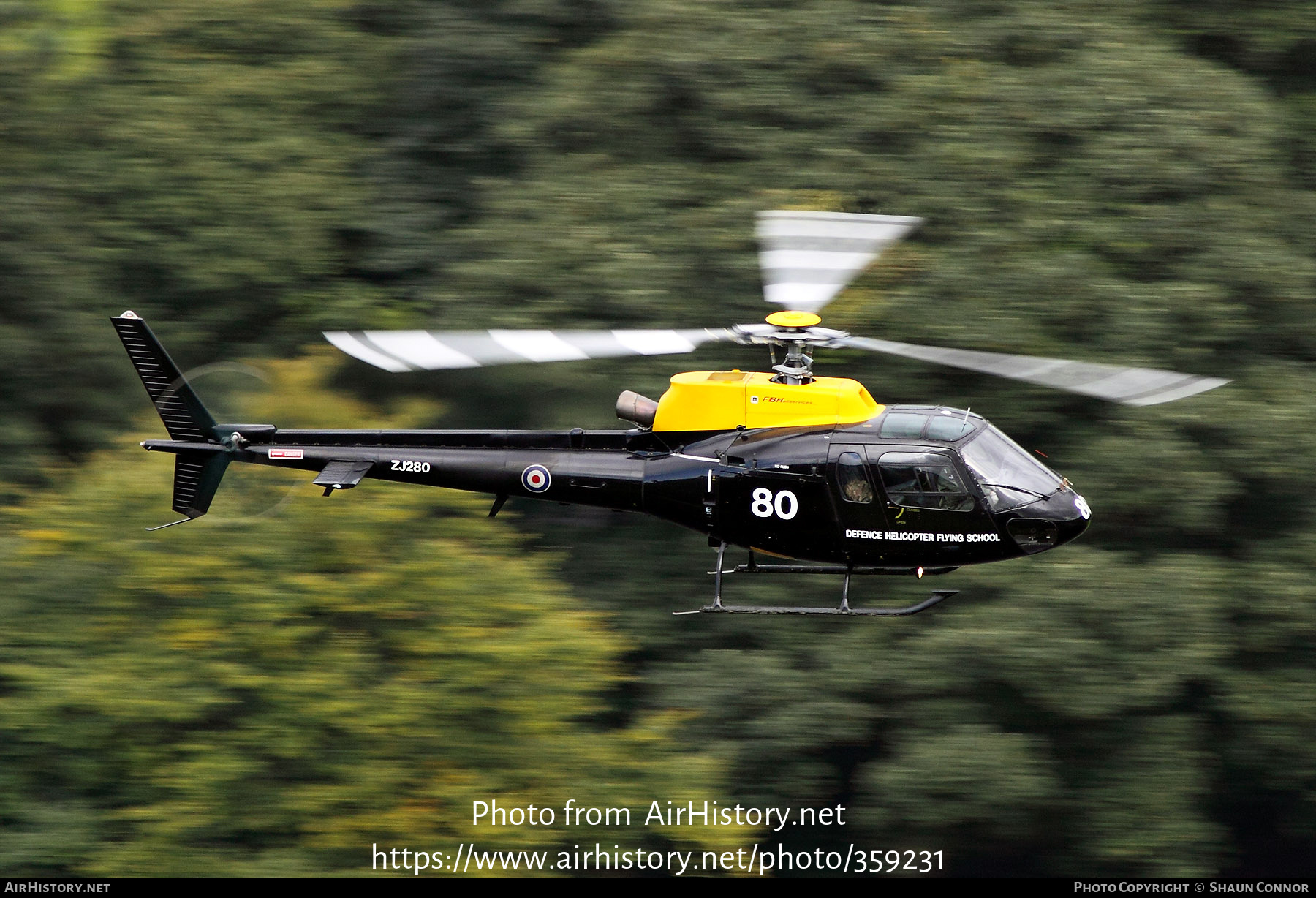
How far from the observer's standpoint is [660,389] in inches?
583

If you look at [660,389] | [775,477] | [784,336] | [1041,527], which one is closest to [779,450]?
[775,477]

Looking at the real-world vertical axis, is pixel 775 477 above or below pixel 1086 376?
below

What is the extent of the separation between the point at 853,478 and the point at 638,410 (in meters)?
1.72

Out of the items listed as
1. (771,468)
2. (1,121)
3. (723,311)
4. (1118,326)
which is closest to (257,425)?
(771,468)

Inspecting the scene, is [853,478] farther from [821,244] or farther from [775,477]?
[821,244]

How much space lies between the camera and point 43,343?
16719 mm

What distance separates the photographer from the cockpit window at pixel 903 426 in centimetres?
948

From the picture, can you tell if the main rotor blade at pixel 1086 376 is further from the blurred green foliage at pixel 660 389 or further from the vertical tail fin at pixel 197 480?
the blurred green foliage at pixel 660 389

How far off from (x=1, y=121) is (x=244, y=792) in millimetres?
10249

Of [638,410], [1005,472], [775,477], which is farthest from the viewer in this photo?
[638,410]

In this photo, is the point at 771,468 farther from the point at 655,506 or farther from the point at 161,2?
the point at 161,2

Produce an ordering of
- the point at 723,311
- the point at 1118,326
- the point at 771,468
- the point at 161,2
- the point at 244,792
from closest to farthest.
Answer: the point at 771,468
the point at 244,792
the point at 1118,326
the point at 723,311
the point at 161,2

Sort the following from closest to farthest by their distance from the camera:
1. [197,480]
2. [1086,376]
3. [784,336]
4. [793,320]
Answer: [1086,376], [793,320], [784,336], [197,480]

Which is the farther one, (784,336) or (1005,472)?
(1005,472)
